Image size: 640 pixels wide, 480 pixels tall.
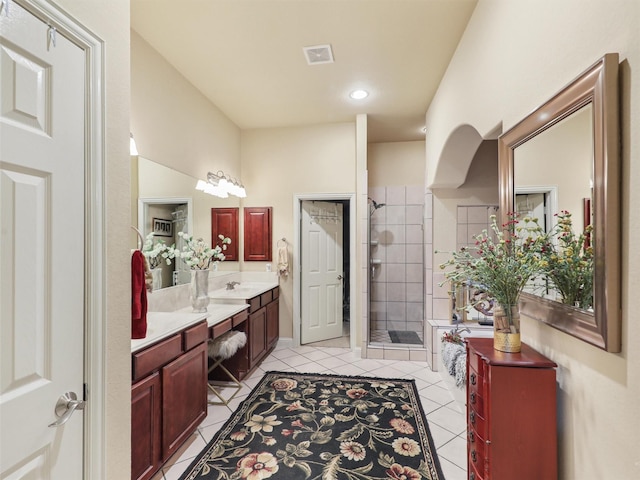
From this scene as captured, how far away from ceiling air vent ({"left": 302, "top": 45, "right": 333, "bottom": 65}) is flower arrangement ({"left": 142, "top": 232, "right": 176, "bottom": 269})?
1994 millimetres

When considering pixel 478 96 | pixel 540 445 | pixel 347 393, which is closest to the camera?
pixel 540 445

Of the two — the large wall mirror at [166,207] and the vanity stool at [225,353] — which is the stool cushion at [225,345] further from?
the large wall mirror at [166,207]

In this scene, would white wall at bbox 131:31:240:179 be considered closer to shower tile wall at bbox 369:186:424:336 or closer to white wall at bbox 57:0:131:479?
white wall at bbox 57:0:131:479

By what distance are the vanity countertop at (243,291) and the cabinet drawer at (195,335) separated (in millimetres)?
854

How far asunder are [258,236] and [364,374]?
7.26 ft

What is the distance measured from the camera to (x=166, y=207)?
2.79 metres

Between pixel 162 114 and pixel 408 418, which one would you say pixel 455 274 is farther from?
pixel 162 114

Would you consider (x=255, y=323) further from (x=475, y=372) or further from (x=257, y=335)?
(x=475, y=372)

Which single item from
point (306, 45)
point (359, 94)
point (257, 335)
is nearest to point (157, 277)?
point (257, 335)

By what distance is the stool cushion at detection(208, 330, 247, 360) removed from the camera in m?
2.75

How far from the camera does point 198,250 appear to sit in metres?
3.00

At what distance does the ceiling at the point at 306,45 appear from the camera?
7.08 ft

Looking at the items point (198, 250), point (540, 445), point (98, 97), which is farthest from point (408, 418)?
point (98, 97)

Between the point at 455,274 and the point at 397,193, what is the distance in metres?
3.45
